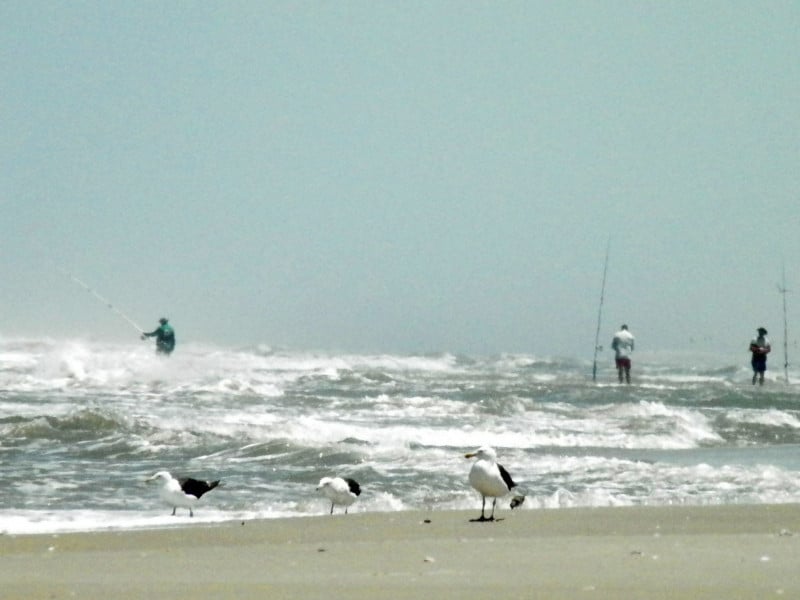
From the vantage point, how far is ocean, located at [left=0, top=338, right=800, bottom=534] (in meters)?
9.22

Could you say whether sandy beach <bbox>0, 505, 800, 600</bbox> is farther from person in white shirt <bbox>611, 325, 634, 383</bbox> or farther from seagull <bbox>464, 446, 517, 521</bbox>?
person in white shirt <bbox>611, 325, 634, 383</bbox>

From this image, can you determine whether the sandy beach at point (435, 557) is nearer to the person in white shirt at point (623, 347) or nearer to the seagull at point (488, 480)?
the seagull at point (488, 480)

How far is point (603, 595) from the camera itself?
450cm

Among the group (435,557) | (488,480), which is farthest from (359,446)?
(435,557)

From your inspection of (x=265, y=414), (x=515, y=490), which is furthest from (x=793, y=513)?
(x=265, y=414)

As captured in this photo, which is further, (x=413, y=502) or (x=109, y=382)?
(x=109, y=382)

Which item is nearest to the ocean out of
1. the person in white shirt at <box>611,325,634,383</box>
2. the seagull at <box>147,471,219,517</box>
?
the seagull at <box>147,471,219,517</box>

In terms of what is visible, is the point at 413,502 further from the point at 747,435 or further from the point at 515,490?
the point at 747,435

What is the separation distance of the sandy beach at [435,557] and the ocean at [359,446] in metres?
0.96

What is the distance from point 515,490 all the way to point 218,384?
14.6m

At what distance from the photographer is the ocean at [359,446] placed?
9219 mm

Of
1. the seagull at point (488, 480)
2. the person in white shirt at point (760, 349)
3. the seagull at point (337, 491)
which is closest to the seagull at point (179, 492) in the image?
the seagull at point (337, 491)

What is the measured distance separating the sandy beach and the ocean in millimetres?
960

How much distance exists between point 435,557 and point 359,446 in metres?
6.87
